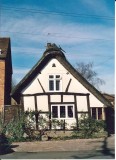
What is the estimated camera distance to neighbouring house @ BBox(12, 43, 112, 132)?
881 inches

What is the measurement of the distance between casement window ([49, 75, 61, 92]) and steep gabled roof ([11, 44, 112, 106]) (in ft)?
3.68

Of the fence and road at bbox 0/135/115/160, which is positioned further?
the fence

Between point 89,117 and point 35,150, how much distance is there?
23.0ft

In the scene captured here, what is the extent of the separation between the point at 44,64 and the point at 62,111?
13.4 feet

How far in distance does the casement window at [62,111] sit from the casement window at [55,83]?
147 centimetres

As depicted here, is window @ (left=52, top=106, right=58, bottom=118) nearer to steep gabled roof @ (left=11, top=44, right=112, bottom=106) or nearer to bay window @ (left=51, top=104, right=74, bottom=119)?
bay window @ (left=51, top=104, right=74, bottom=119)

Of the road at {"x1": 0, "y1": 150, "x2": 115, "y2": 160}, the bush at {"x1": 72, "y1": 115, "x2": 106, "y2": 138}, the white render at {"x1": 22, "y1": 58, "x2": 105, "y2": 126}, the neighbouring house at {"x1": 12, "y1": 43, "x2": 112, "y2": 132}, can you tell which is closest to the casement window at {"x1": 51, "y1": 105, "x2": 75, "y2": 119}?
the neighbouring house at {"x1": 12, "y1": 43, "x2": 112, "y2": 132}

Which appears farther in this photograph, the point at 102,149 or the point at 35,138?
the point at 35,138

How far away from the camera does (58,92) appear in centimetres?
2273

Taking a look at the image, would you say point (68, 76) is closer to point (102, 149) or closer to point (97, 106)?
point (97, 106)

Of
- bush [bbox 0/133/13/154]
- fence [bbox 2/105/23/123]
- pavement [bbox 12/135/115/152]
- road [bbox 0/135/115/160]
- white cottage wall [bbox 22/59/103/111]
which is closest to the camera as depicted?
road [bbox 0/135/115/160]

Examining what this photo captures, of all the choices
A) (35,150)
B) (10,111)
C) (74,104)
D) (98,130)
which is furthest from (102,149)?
(10,111)

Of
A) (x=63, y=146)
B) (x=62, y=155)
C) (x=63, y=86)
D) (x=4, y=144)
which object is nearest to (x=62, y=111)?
(x=63, y=86)

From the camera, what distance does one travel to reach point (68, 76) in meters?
23.0
